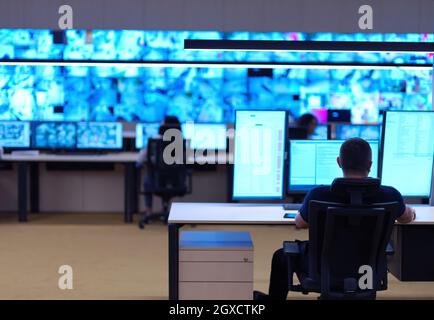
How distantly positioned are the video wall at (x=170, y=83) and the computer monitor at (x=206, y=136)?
2.19 metres

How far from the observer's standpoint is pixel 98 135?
9.21 meters

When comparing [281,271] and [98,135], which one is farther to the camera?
[98,135]

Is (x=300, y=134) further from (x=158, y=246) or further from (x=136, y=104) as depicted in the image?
(x=136, y=104)

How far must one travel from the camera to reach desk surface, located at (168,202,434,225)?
4406 mm

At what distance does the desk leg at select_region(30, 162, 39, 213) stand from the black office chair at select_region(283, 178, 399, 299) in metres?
6.26

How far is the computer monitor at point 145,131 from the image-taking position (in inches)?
368

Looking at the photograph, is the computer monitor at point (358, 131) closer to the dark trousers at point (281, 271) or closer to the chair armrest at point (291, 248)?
the dark trousers at point (281, 271)

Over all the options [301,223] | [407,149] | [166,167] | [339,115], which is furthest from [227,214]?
[339,115]

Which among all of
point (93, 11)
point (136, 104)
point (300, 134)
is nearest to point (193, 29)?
point (93, 11)

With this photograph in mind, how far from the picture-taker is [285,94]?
38.7ft

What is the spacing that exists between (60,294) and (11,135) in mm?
4301

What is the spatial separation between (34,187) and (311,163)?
18.2 ft

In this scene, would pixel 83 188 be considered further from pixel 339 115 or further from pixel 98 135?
pixel 339 115
